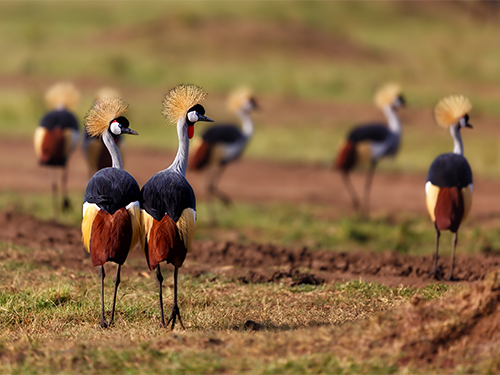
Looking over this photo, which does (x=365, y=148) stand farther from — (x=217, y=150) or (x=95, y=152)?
(x=95, y=152)

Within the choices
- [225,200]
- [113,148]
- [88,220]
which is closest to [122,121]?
[113,148]

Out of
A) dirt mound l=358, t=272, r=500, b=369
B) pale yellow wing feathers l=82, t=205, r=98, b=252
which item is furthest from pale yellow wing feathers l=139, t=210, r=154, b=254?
dirt mound l=358, t=272, r=500, b=369

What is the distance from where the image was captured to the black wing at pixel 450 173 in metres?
6.56

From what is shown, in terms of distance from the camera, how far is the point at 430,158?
14781mm

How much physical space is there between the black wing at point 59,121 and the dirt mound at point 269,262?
1.78 metres

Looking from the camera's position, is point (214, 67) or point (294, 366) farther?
point (214, 67)

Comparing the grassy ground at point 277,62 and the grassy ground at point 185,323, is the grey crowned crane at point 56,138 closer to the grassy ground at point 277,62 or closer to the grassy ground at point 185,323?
the grassy ground at point 185,323

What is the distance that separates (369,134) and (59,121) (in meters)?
4.98

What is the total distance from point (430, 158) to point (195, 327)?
10.8m

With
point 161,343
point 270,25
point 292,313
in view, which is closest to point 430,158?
point 292,313

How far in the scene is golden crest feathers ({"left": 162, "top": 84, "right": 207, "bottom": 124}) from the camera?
17.1ft

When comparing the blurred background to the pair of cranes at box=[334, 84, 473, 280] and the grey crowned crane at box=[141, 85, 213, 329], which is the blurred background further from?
the grey crowned crane at box=[141, 85, 213, 329]

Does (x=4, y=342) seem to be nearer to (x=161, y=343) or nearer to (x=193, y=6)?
(x=161, y=343)

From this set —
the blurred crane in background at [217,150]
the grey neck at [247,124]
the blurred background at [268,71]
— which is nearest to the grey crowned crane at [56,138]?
the blurred background at [268,71]
